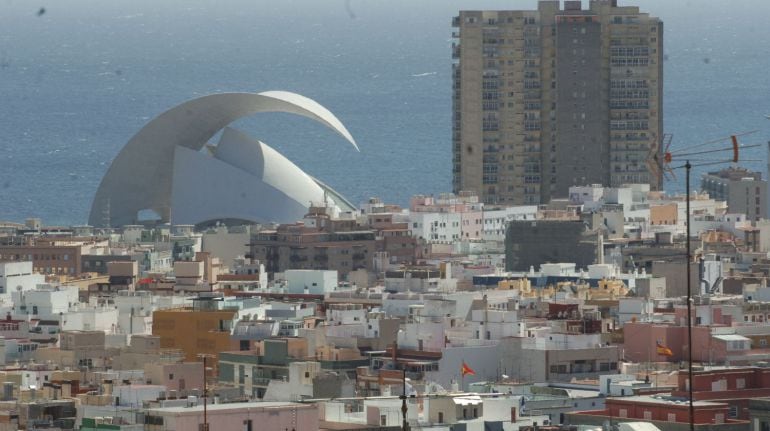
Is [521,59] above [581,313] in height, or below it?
above

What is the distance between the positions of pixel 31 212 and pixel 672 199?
80.9ft

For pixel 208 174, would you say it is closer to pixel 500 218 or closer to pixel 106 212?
pixel 106 212

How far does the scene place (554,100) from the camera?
96625 millimetres

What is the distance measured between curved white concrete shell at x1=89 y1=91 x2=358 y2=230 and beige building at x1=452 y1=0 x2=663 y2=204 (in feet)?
33.0

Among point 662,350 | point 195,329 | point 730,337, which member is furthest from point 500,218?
point 662,350

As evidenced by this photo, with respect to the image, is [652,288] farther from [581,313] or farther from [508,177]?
[508,177]

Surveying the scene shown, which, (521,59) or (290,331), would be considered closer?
(290,331)

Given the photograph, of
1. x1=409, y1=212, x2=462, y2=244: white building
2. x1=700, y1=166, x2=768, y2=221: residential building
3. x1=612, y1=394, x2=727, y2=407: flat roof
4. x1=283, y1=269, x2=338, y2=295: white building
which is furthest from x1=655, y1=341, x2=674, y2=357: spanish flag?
A: x1=700, y1=166, x2=768, y2=221: residential building

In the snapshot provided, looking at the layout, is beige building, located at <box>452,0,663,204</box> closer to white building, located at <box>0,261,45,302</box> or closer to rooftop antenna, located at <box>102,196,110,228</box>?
rooftop antenna, located at <box>102,196,110,228</box>

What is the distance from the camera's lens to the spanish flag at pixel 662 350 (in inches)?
1688

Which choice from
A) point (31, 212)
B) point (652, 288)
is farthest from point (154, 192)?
point (652, 288)

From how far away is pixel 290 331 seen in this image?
48.2 m

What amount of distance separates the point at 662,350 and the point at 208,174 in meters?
42.5

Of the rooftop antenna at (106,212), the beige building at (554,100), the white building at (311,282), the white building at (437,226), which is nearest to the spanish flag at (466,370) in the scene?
the white building at (311,282)
